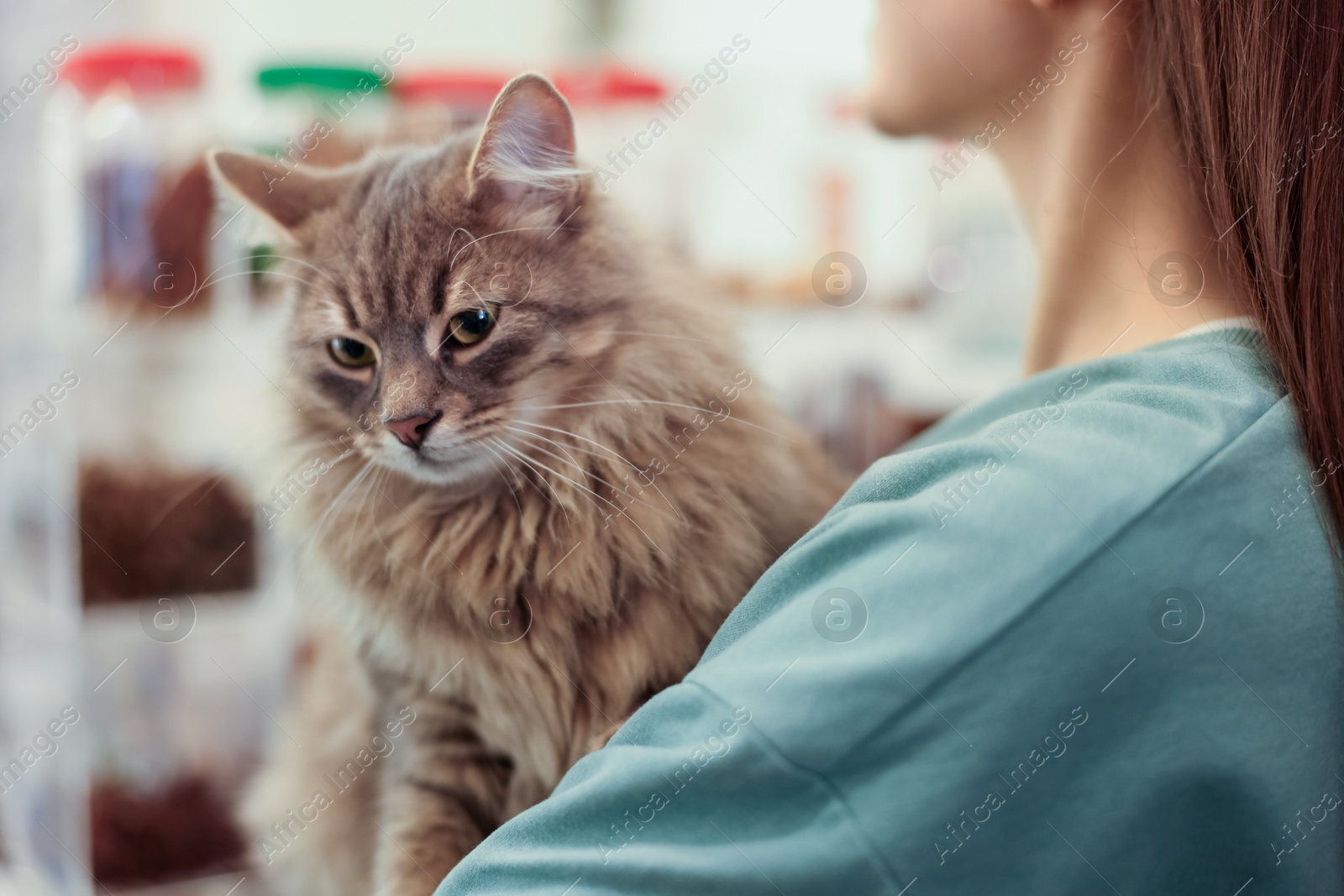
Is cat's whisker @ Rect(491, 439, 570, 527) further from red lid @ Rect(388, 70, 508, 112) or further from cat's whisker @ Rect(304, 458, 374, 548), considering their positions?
red lid @ Rect(388, 70, 508, 112)

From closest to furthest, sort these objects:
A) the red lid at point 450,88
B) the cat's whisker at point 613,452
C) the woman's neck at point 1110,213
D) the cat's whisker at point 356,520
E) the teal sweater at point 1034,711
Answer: the teal sweater at point 1034,711, the woman's neck at point 1110,213, the cat's whisker at point 613,452, the cat's whisker at point 356,520, the red lid at point 450,88

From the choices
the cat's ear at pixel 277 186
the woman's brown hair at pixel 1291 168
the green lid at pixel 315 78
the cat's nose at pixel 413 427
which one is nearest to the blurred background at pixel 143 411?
the green lid at pixel 315 78

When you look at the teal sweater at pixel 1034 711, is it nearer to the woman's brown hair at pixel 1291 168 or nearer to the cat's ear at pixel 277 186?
the woman's brown hair at pixel 1291 168

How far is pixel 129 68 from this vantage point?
1666 millimetres

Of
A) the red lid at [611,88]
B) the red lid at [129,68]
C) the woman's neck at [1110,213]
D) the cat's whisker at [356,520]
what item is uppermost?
the red lid at [129,68]

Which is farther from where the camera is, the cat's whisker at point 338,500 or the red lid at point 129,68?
the red lid at point 129,68

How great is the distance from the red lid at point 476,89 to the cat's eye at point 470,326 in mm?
983

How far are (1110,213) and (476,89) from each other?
141cm

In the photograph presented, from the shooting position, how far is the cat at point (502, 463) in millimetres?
906

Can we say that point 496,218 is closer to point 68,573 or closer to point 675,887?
point 675,887

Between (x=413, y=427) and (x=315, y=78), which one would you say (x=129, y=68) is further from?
(x=413, y=427)

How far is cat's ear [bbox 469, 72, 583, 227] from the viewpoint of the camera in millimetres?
865

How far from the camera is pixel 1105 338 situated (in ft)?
3.02

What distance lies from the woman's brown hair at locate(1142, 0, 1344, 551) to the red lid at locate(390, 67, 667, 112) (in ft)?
4.40
